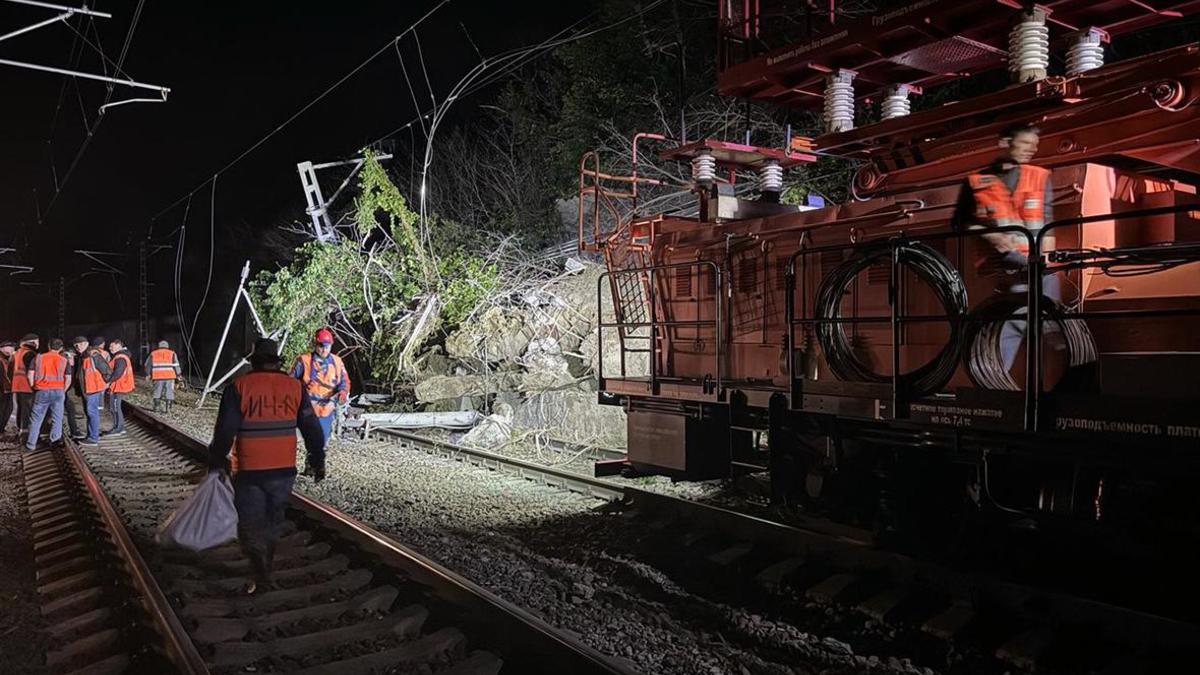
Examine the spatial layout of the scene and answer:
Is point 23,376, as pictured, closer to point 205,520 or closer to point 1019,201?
point 205,520

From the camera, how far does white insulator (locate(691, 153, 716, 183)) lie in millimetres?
8039

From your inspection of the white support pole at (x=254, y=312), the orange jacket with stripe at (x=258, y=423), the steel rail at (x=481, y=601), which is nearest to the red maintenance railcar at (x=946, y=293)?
the steel rail at (x=481, y=601)

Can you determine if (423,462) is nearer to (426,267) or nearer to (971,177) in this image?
(426,267)

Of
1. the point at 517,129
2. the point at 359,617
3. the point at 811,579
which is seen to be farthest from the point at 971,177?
the point at 517,129

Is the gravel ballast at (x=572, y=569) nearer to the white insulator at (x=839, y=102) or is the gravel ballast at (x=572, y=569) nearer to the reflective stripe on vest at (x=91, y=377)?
the white insulator at (x=839, y=102)

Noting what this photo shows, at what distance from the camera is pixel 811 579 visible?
604 centimetres

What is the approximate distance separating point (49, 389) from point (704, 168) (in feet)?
36.1

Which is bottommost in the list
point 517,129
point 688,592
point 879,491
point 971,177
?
point 688,592

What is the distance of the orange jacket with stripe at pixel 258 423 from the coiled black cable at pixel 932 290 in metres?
3.81

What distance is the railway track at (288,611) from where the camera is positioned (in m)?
4.41

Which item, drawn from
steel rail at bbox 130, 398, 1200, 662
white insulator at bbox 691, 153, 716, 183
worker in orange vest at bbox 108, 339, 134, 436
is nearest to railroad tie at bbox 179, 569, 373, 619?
steel rail at bbox 130, 398, 1200, 662

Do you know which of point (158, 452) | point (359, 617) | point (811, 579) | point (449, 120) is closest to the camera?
point (359, 617)

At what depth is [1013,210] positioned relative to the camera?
17.0 ft

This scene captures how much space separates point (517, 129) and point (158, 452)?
15.6 metres
